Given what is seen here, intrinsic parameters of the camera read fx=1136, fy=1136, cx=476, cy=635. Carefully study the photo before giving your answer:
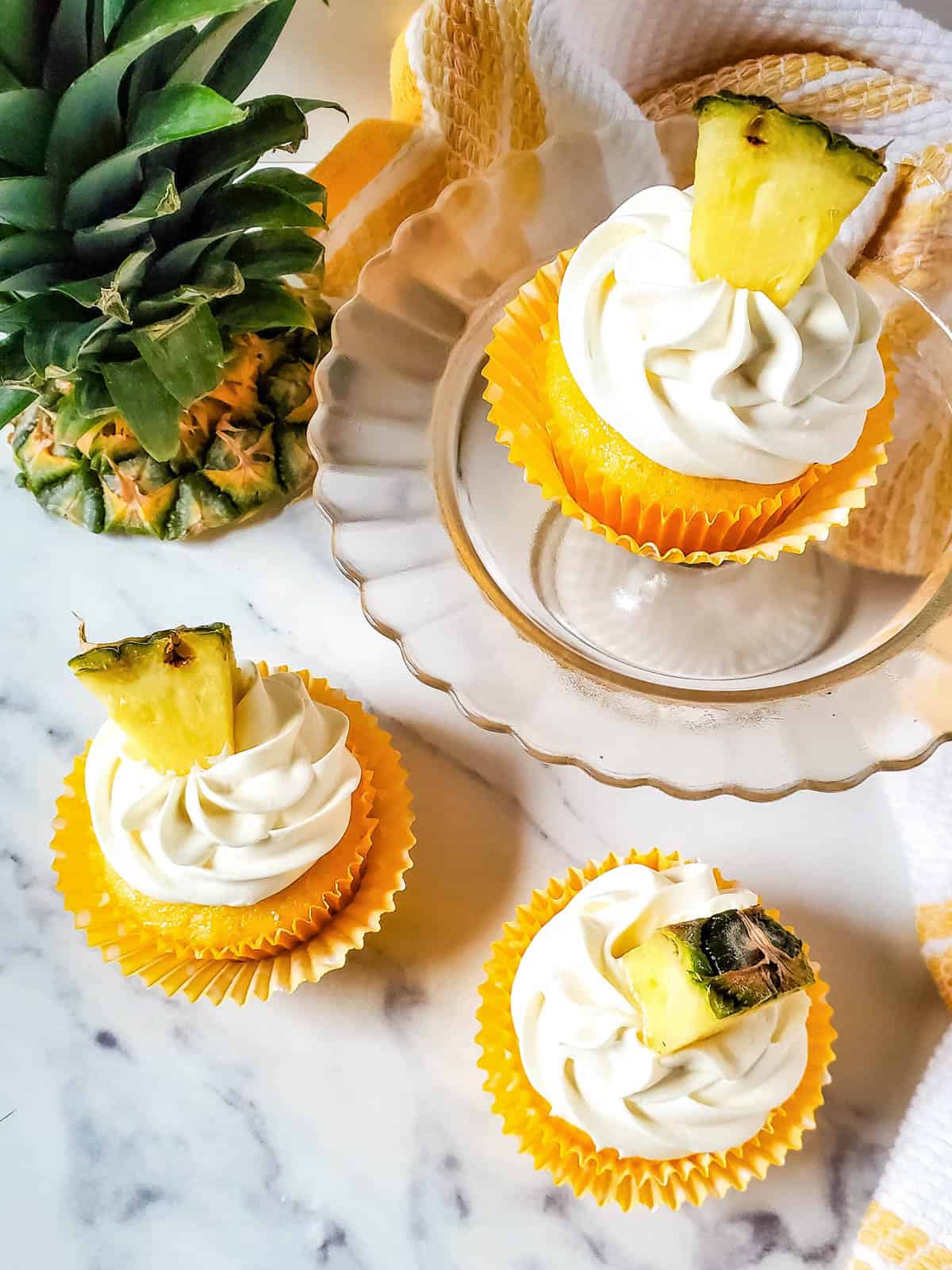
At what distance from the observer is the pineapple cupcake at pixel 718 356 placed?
59cm

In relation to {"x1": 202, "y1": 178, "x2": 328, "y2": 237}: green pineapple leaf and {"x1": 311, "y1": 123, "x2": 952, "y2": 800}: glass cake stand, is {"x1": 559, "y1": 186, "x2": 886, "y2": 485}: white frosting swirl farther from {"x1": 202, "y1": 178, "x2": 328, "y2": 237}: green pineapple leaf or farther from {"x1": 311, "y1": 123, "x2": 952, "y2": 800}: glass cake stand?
{"x1": 202, "y1": 178, "x2": 328, "y2": 237}: green pineapple leaf

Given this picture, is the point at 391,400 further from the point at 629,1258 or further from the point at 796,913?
the point at 629,1258

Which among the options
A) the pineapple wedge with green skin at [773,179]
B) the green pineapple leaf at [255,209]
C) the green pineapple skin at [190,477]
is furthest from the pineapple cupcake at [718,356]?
the green pineapple skin at [190,477]

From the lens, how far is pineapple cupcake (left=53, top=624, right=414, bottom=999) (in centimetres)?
76

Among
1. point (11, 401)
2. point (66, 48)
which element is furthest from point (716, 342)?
point (11, 401)

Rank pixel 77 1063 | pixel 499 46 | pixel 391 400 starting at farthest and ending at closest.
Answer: pixel 499 46 < pixel 77 1063 < pixel 391 400

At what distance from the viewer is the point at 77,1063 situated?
0.92 metres

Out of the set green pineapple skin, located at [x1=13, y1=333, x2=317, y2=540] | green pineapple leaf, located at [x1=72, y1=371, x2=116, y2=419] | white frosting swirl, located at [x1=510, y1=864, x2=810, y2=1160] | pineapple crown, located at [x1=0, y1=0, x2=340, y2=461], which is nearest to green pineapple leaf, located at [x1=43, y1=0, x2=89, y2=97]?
pineapple crown, located at [x1=0, y1=0, x2=340, y2=461]

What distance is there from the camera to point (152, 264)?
2.85ft

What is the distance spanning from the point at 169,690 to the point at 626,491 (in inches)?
13.1

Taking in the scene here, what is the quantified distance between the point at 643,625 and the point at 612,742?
18 centimetres

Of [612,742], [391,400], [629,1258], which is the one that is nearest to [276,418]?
[391,400]

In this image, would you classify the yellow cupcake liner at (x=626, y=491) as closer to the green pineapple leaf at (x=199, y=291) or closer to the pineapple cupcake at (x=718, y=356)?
the pineapple cupcake at (x=718, y=356)

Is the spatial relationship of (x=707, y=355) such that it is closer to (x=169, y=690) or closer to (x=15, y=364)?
(x=169, y=690)
